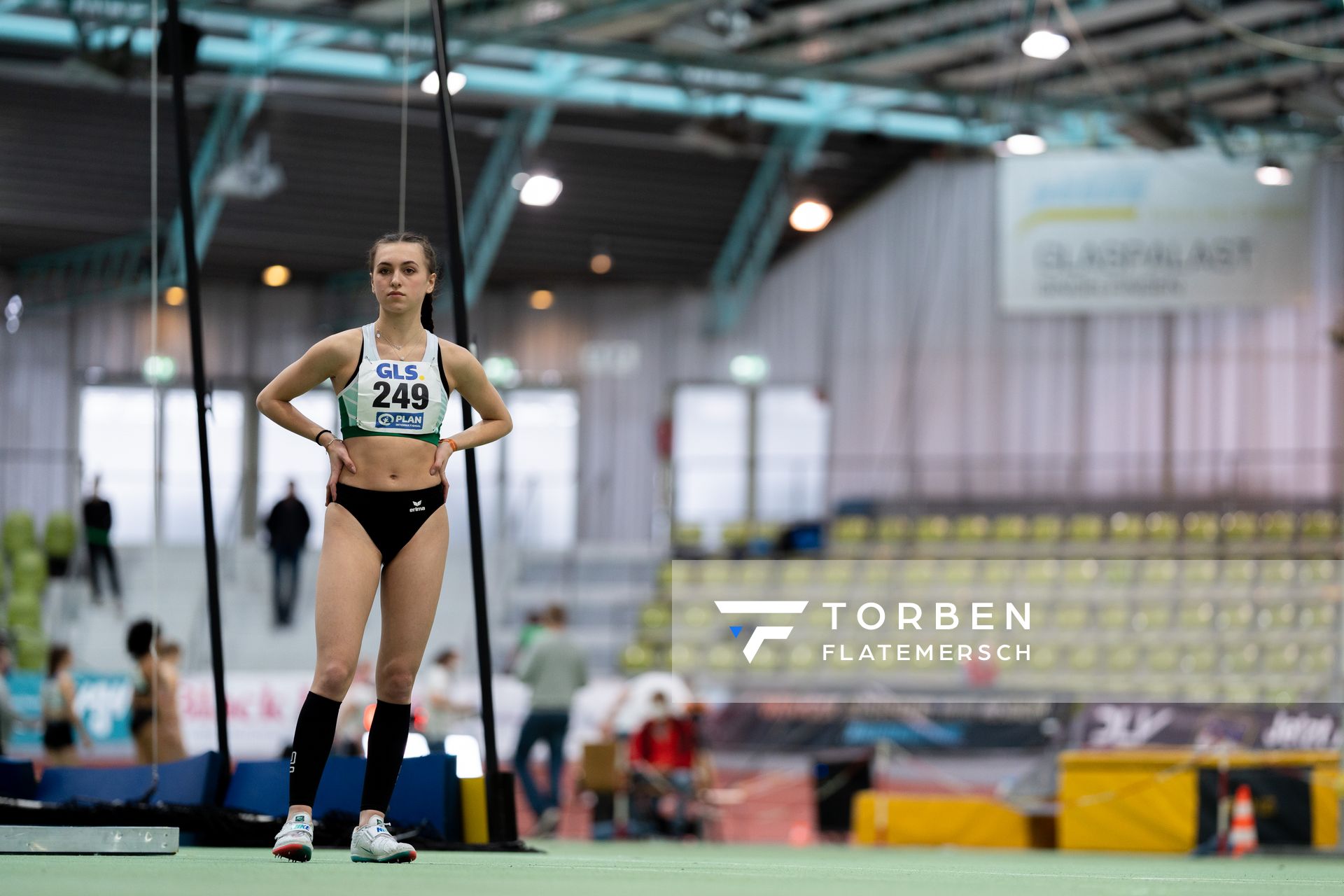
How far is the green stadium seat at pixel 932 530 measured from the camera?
60.3 ft

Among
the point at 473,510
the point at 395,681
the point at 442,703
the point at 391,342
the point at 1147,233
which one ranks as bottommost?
the point at 442,703

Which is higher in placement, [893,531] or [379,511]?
[379,511]

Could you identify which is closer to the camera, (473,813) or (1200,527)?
(473,813)

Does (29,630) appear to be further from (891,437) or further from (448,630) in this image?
(891,437)

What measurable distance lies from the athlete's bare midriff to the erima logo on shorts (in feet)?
0.08

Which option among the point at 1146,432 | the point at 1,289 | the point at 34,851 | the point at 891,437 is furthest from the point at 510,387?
the point at 34,851

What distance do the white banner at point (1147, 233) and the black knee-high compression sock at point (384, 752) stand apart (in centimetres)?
1336

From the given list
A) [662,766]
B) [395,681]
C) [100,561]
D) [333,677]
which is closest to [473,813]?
[395,681]

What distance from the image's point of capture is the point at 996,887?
321cm

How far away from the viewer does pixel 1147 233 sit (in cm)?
1670

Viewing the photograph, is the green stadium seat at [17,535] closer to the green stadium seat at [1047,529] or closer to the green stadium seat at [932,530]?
the green stadium seat at [932,530]

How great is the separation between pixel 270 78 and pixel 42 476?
5.32 meters

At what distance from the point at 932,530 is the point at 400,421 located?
15061 mm

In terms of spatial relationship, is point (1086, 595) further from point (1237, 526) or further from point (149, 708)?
point (149, 708)
